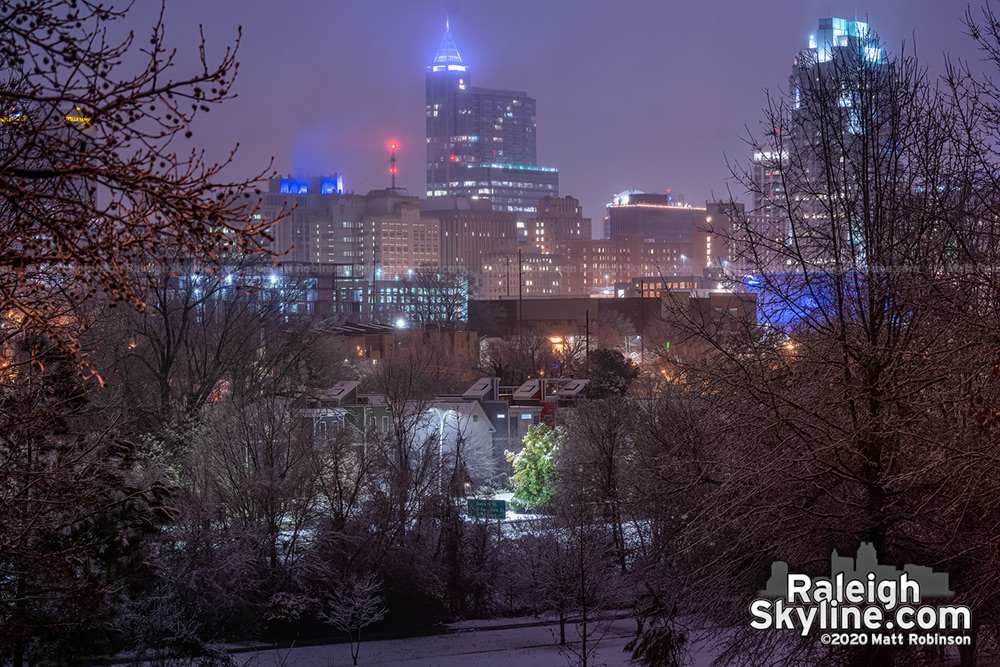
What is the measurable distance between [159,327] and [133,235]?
30583 mm

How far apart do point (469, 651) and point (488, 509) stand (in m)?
4.84

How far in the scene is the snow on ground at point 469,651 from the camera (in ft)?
74.5

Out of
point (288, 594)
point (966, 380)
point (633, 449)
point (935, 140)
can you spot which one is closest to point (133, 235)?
point (966, 380)

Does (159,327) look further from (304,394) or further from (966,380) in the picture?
(966,380)

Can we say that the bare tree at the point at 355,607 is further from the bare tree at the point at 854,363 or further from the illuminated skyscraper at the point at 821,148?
the illuminated skyscraper at the point at 821,148

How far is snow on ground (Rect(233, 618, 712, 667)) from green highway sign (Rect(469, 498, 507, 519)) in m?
3.22

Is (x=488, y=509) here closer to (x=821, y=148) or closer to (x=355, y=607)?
(x=355, y=607)

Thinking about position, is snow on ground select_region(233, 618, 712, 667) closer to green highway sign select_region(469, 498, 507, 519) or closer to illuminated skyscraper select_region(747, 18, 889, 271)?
green highway sign select_region(469, 498, 507, 519)
